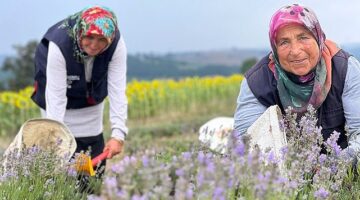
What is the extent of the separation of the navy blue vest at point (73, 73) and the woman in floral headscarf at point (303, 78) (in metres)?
1.27

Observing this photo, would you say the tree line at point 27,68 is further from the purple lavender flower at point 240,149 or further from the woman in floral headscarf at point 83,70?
the purple lavender flower at point 240,149

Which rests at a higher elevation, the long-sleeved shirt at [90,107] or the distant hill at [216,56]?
the long-sleeved shirt at [90,107]

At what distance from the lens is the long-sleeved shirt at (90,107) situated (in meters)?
4.25

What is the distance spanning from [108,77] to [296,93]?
1.60m

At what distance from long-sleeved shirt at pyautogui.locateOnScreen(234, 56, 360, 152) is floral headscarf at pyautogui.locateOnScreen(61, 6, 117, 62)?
1.02 metres

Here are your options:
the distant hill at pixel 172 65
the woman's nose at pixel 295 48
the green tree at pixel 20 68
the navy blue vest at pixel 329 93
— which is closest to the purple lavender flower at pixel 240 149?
the woman's nose at pixel 295 48

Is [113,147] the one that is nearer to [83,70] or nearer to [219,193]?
[83,70]

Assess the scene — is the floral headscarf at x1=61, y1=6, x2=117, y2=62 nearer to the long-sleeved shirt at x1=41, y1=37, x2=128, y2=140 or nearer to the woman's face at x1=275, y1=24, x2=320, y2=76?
the long-sleeved shirt at x1=41, y1=37, x2=128, y2=140

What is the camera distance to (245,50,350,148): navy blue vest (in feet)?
11.3

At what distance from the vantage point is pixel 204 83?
14.2m

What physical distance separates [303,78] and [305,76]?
2cm

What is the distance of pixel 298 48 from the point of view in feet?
10.8

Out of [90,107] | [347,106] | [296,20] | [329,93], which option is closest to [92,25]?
[90,107]

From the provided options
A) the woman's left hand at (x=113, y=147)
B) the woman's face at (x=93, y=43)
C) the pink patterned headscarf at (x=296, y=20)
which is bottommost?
the woman's left hand at (x=113, y=147)
